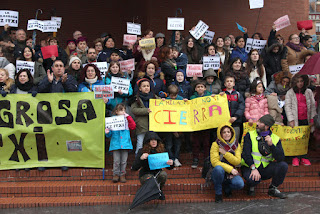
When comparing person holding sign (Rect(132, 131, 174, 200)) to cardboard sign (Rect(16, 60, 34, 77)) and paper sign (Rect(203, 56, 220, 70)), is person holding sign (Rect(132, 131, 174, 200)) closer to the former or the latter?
paper sign (Rect(203, 56, 220, 70))

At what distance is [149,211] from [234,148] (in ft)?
5.99

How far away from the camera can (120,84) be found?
26.6 feet

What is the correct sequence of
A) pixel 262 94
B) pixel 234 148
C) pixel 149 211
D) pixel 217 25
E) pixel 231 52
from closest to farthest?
pixel 149 211, pixel 234 148, pixel 262 94, pixel 231 52, pixel 217 25

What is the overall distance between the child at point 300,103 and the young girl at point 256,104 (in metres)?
0.50

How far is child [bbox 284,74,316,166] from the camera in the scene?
8266mm

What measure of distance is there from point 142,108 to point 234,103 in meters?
1.87

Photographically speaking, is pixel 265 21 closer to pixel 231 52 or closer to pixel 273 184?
pixel 231 52

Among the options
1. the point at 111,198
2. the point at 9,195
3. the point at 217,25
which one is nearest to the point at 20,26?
the point at 217,25

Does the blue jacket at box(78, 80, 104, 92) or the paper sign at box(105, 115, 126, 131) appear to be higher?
the blue jacket at box(78, 80, 104, 92)

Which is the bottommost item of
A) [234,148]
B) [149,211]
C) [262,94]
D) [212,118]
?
[149,211]

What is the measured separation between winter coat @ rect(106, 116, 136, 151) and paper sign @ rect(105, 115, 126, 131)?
11cm

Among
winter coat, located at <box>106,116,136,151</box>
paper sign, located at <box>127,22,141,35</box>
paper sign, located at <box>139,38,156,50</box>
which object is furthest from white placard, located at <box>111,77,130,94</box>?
paper sign, located at <box>127,22,141,35</box>

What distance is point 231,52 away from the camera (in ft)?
34.0

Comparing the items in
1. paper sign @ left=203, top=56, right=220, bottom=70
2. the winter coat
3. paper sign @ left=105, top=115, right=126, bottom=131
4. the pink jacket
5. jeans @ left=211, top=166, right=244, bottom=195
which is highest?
paper sign @ left=203, top=56, right=220, bottom=70
